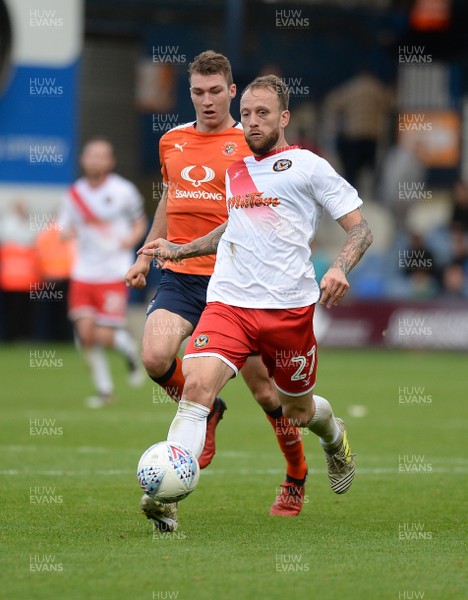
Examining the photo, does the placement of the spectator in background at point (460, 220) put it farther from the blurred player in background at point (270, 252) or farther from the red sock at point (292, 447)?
the blurred player in background at point (270, 252)

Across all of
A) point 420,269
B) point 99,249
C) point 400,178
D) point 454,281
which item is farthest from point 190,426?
point 400,178

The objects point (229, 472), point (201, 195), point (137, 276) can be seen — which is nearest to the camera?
point (137, 276)

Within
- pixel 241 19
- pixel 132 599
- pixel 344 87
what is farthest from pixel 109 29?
pixel 132 599

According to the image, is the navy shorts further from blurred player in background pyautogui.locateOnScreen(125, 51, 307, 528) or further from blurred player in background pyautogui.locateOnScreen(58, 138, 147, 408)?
blurred player in background pyautogui.locateOnScreen(58, 138, 147, 408)

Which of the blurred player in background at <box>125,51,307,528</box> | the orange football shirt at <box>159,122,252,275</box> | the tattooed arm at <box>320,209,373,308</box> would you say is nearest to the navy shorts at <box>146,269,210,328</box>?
the blurred player in background at <box>125,51,307,528</box>

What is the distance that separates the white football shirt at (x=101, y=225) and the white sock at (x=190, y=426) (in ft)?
26.9

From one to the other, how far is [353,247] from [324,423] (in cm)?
126

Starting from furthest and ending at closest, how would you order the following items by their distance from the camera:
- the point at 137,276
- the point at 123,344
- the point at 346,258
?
the point at 123,344
the point at 137,276
the point at 346,258

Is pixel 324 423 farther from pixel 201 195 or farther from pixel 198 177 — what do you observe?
pixel 198 177

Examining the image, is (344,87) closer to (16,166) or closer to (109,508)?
(16,166)

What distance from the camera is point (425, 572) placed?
591cm

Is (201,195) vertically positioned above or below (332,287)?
above

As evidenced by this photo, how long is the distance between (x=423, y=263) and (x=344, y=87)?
21.0 feet

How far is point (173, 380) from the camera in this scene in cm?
819
